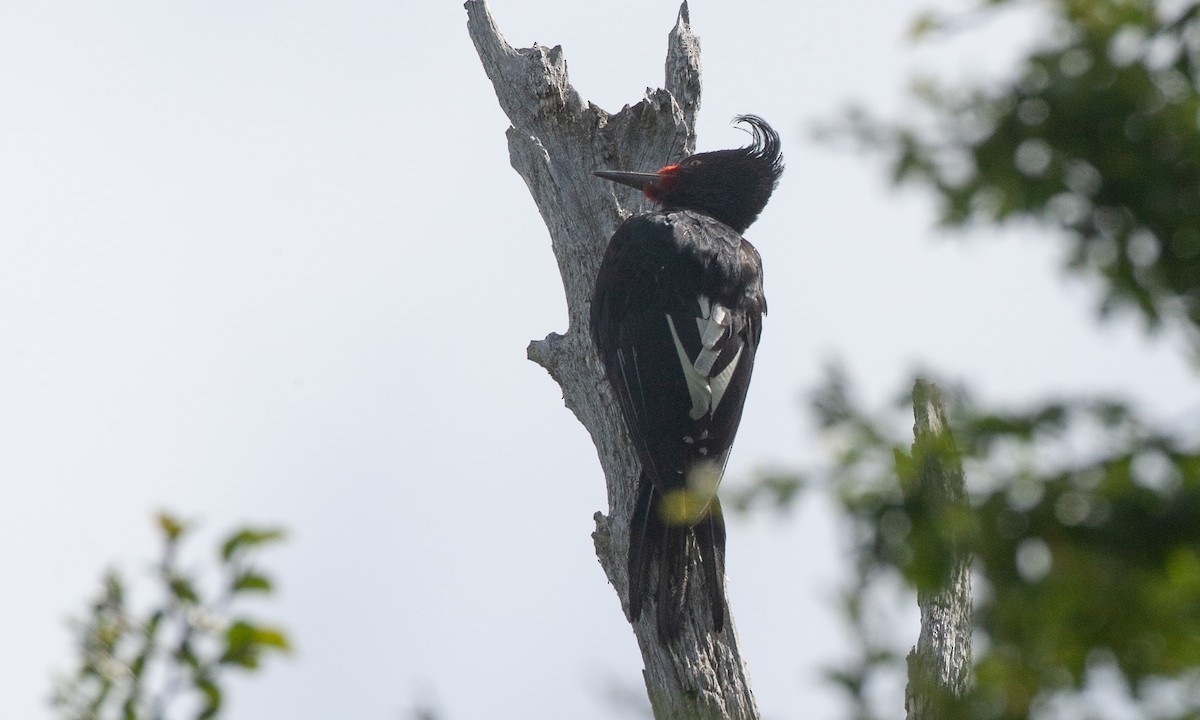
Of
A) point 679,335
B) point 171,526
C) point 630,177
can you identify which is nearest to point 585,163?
point 630,177

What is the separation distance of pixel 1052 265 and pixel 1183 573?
578mm

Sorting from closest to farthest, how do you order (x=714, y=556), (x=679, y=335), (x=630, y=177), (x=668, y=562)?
(x=668, y=562) < (x=714, y=556) < (x=679, y=335) < (x=630, y=177)

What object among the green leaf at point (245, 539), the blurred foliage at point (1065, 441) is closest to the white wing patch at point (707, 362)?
the blurred foliage at point (1065, 441)

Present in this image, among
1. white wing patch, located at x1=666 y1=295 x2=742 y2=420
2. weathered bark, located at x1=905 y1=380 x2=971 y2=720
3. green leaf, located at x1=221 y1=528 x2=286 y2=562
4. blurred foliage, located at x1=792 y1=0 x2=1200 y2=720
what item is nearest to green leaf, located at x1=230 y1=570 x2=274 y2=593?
green leaf, located at x1=221 y1=528 x2=286 y2=562

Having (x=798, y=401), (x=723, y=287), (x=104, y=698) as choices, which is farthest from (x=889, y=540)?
(x=723, y=287)

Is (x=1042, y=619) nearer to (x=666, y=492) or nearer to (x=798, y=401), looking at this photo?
(x=798, y=401)

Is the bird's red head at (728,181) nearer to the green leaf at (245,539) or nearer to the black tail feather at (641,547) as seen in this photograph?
the black tail feather at (641,547)

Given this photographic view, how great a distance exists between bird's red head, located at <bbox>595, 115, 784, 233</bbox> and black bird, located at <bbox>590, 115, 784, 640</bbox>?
0.6 inches

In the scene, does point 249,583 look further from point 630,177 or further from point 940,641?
point 630,177

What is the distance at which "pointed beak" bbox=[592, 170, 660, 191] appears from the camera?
517cm

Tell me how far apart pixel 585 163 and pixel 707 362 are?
115 cm

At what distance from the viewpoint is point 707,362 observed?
15.4 ft

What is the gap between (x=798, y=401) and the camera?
1.70 meters

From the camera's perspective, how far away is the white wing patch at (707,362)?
456cm
